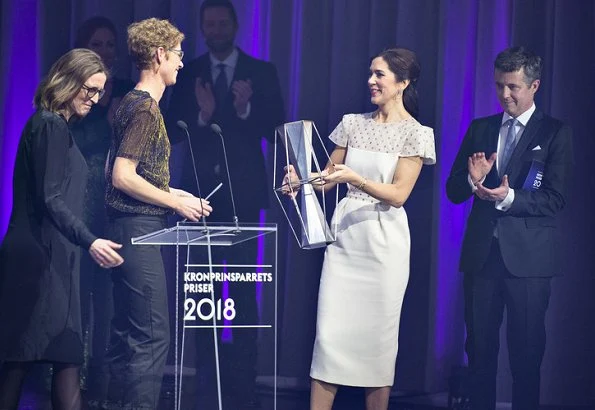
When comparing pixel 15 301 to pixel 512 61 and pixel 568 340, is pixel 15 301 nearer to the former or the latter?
pixel 512 61

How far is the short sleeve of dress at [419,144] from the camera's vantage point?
4398mm

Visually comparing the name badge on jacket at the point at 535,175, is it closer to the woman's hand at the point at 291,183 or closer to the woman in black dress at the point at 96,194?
the woman's hand at the point at 291,183

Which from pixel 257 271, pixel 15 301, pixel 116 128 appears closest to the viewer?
pixel 15 301

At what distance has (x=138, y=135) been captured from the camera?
3920mm

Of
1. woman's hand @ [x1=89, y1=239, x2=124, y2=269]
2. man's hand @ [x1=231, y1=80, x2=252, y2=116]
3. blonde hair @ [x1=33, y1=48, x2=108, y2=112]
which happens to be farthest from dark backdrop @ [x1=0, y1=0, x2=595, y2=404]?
woman's hand @ [x1=89, y1=239, x2=124, y2=269]

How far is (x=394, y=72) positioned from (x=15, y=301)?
2.14 m

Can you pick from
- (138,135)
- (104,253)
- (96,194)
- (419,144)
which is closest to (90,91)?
(138,135)

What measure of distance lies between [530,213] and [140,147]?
2027 millimetres

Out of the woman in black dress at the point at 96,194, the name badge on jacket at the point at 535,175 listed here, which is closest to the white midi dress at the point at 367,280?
the name badge on jacket at the point at 535,175

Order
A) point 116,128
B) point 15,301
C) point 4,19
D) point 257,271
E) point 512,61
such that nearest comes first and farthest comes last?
point 15,301 → point 116,128 → point 257,271 → point 512,61 → point 4,19

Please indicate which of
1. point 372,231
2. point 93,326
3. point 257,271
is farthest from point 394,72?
point 93,326

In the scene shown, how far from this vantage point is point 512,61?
4.73 metres

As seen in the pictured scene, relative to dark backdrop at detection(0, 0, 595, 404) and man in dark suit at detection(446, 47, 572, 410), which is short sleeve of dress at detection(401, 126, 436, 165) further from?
dark backdrop at detection(0, 0, 595, 404)

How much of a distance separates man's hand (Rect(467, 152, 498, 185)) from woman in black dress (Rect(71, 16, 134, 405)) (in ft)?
6.48
